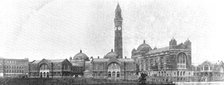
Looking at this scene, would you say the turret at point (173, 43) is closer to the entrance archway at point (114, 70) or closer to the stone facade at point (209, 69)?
the entrance archway at point (114, 70)

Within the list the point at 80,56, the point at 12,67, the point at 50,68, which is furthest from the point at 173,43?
the point at 12,67

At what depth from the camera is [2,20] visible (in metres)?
37.5

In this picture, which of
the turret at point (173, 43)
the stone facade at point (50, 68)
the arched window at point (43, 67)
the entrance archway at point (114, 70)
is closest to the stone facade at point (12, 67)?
the stone facade at point (50, 68)

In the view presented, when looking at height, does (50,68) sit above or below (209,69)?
above

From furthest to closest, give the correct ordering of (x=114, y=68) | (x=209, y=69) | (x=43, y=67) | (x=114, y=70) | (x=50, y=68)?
(x=209, y=69) → (x=43, y=67) → (x=114, y=68) → (x=114, y=70) → (x=50, y=68)

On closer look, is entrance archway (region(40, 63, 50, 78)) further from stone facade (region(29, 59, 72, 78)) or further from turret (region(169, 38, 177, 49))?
turret (region(169, 38, 177, 49))

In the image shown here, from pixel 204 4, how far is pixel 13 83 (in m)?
35.4

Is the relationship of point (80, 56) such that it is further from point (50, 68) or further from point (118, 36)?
point (50, 68)

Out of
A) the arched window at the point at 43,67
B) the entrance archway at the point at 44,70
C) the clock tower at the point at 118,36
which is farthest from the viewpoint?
the clock tower at the point at 118,36

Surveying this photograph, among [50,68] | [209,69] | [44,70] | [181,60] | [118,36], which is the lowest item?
[209,69]

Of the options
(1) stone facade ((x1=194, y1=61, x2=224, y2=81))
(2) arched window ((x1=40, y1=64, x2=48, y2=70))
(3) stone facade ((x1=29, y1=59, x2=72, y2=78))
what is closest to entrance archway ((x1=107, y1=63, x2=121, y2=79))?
(3) stone facade ((x1=29, y1=59, x2=72, y2=78))

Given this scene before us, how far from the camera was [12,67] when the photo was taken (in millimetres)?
102562

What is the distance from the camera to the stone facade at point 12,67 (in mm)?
97981

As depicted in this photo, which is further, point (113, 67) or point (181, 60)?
point (181, 60)
